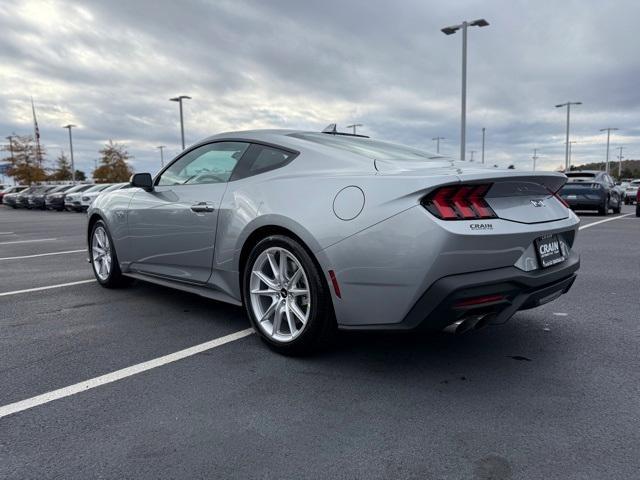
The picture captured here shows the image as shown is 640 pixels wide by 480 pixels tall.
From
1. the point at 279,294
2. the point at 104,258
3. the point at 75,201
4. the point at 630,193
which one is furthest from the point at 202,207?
the point at 630,193

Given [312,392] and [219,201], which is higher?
[219,201]

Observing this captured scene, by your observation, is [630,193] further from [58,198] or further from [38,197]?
[38,197]

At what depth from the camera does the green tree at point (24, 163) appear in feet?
177

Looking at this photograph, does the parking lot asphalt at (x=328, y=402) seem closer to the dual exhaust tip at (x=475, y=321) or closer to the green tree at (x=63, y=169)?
the dual exhaust tip at (x=475, y=321)

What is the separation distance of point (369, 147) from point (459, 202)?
1.19m

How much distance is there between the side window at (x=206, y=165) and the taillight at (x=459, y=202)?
5.56 feet

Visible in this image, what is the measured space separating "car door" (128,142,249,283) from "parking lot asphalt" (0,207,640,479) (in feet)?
1.64

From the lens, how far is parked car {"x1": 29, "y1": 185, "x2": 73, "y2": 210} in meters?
33.3

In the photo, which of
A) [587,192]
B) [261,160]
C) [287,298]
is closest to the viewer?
[287,298]

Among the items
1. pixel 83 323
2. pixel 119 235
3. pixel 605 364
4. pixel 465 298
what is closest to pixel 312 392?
pixel 465 298

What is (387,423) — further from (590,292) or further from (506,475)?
(590,292)

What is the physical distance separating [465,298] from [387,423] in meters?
0.74

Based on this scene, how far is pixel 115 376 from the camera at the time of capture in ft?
10.2

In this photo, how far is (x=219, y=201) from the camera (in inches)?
149
